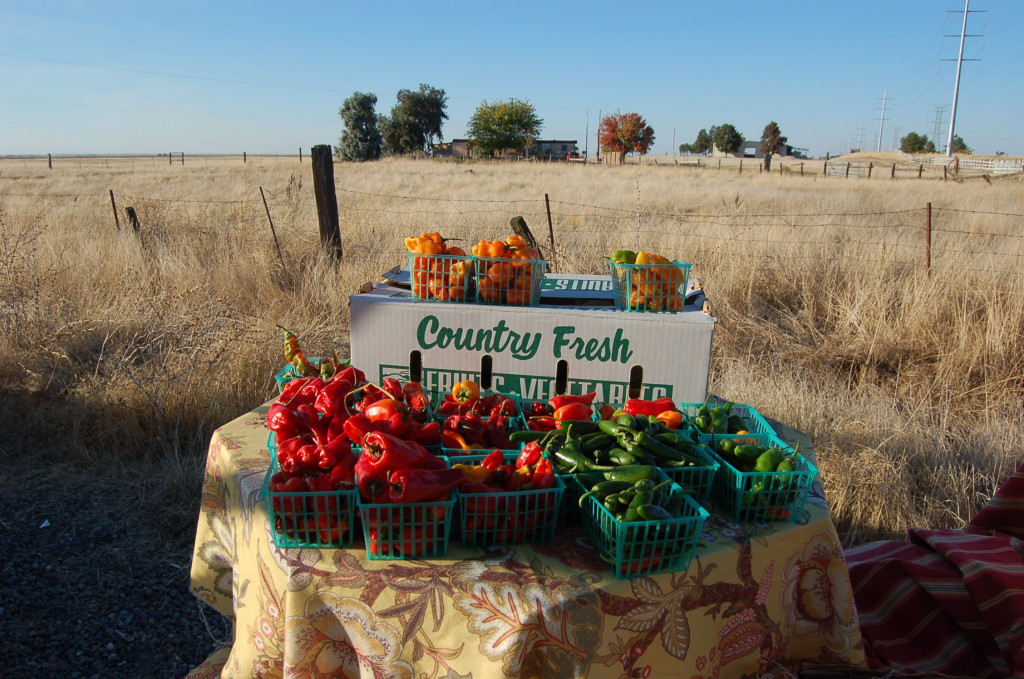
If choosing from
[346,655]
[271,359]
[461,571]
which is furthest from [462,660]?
[271,359]

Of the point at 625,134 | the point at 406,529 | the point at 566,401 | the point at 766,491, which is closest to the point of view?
the point at 406,529

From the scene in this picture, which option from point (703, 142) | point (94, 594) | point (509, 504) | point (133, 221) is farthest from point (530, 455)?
point (703, 142)

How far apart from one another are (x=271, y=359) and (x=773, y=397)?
330 centimetres

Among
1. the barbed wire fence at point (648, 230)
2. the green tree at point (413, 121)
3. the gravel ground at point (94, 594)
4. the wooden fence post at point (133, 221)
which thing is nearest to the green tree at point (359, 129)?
the green tree at point (413, 121)

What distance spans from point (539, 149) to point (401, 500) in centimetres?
5921

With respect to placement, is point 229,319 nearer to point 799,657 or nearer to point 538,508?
point 538,508

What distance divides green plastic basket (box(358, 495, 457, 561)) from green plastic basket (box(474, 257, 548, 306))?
1.26 m

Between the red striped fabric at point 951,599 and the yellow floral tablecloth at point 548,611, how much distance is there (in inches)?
21.1

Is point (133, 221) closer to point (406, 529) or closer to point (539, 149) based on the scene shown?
point (406, 529)

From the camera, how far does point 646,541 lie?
57.6 inches

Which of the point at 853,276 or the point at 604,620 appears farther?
the point at 853,276

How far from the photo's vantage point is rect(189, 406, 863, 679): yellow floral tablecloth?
1.44m

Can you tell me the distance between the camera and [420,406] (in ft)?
6.84

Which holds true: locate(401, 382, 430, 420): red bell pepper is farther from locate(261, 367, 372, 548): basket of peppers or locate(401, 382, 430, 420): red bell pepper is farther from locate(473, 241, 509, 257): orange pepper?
locate(473, 241, 509, 257): orange pepper
